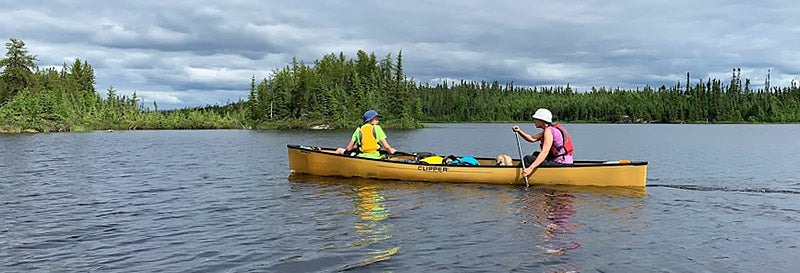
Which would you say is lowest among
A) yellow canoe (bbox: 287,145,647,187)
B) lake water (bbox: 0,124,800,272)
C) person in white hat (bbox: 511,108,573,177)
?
lake water (bbox: 0,124,800,272)

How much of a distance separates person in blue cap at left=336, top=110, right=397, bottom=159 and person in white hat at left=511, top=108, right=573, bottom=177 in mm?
4651

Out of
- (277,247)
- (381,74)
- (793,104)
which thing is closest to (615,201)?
(277,247)

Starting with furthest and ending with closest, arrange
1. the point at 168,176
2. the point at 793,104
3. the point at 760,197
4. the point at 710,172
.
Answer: the point at 793,104 → the point at 710,172 → the point at 168,176 → the point at 760,197

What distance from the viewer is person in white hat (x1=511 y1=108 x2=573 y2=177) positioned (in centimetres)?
1667

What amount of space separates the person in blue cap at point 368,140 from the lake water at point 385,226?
1.05 m

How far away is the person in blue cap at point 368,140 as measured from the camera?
19.1 m

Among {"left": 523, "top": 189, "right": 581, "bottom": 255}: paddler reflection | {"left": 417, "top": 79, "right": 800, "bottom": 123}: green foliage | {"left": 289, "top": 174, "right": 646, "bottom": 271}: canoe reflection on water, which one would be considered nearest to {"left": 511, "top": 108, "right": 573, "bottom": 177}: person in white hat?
{"left": 289, "top": 174, "right": 646, "bottom": 271}: canoe reflection on water

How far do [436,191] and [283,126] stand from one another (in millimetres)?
85541

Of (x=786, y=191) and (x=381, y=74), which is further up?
(x=381, y=74)

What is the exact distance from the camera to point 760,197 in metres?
16.6

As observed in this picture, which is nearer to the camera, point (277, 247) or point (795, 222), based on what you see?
point (277, 247)

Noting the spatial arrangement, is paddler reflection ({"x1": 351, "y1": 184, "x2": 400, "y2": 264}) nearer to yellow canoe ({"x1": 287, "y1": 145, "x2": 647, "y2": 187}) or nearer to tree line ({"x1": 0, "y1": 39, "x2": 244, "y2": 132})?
yellow canoe ({"x1": 287, "y1": 145, "x2": 647, "y2": 187})

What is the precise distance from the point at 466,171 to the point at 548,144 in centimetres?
271

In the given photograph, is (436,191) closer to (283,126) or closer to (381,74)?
(283,126)
